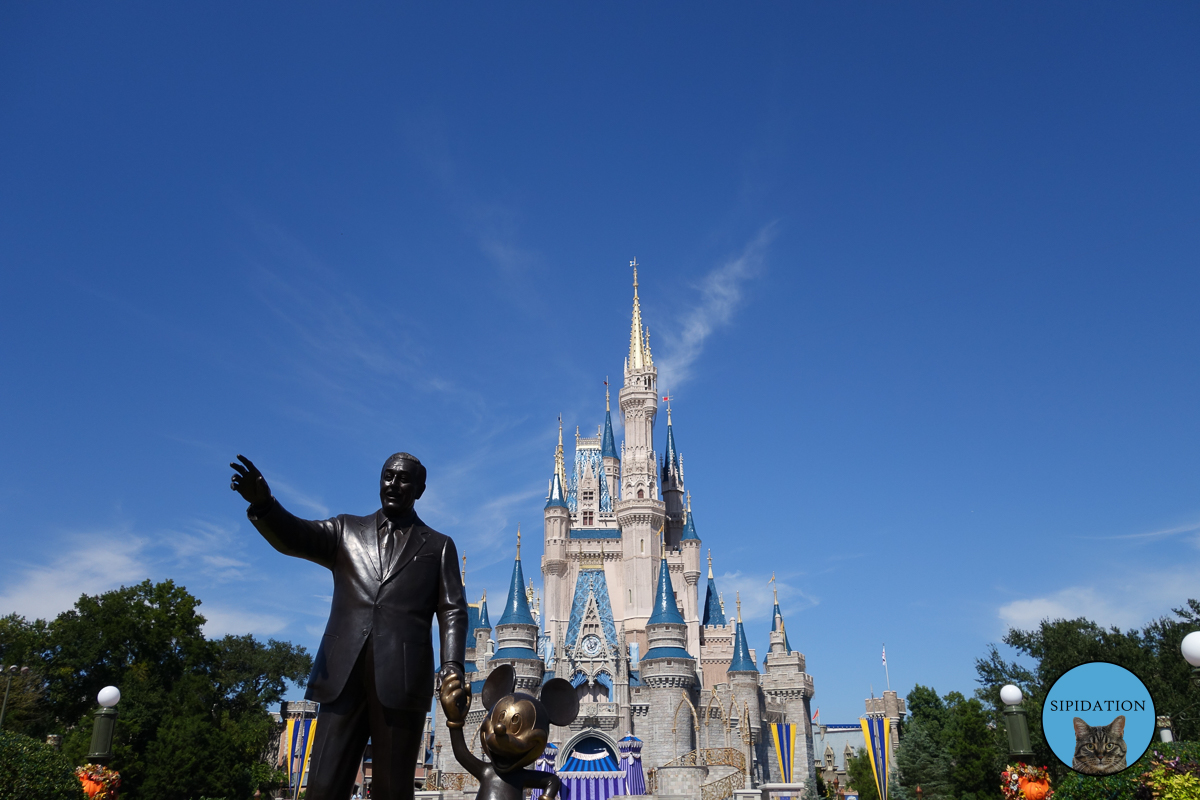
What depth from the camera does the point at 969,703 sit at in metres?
40.4

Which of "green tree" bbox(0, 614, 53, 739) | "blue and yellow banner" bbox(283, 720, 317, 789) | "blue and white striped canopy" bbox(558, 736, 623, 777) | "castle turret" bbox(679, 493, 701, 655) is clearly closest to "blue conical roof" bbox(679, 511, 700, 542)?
"castle turret" bbox(679, 493, 701, 655)

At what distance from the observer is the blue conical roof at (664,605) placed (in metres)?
49.4

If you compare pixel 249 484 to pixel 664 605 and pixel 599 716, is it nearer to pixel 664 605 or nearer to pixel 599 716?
pixel 599 716

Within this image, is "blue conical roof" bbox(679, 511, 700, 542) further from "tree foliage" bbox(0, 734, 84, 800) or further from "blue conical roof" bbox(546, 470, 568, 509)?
"tree foliage" bbox(0, 734, 84, 800)

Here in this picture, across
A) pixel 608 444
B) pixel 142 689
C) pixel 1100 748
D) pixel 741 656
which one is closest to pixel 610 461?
pixel 608 444

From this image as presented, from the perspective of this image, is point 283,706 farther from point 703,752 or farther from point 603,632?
point 703,752

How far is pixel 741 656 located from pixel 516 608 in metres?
14.4

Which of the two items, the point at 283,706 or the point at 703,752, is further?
the point at 283,706

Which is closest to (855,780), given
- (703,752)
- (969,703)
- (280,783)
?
(969,703)

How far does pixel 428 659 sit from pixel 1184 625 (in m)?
41.9

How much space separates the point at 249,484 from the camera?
18.4ft

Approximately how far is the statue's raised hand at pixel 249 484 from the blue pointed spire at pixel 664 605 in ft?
149

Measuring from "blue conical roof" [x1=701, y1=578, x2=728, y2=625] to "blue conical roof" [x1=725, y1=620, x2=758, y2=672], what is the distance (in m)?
4.77

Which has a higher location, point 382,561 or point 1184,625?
point 1184,625
